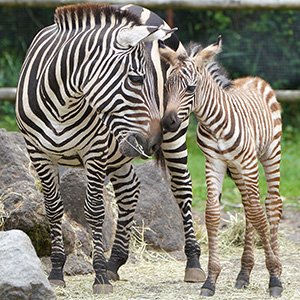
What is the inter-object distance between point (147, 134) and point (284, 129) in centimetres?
836

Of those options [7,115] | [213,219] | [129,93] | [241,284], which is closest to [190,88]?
[129,93]

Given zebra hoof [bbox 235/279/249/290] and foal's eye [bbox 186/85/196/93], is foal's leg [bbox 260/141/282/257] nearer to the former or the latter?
zebra hoof [bbox 235/279/249/290]

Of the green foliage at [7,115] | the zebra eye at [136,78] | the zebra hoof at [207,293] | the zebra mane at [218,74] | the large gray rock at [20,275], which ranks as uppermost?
the zebra eye at [136,78]

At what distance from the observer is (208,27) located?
441 inches

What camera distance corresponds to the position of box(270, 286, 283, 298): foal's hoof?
12.3 ft

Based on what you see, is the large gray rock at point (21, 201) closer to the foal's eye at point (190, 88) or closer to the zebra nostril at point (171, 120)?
the zebra nostril at point (171, 120)

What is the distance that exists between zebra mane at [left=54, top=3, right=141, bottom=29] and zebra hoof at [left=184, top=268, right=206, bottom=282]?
1.92 m

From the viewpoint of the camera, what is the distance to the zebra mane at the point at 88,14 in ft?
13.0

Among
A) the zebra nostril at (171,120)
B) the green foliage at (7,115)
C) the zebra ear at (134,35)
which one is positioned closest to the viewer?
the zebra nostril at (171,120)

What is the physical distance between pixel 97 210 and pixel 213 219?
33.2 inches

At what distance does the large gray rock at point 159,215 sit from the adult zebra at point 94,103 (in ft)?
3.07

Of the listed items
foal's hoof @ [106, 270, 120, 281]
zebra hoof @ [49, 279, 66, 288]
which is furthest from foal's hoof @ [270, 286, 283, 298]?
zebra hoof @ [49, 279, 66, 288]

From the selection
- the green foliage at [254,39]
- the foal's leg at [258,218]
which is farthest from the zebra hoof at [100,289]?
the green foliage at [254,39]

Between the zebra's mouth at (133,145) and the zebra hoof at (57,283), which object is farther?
the zebra hoof at (57,283)
